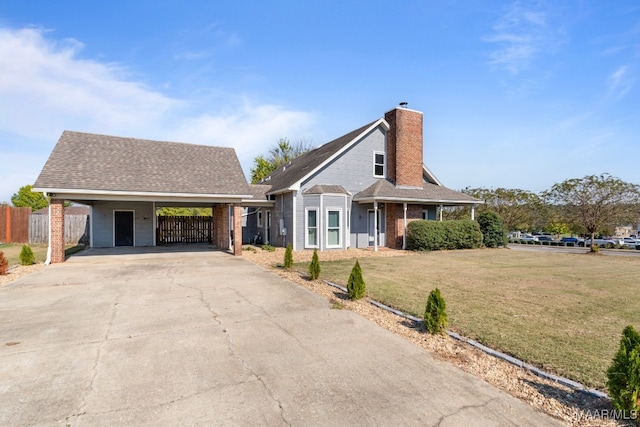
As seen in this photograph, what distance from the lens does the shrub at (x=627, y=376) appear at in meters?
3.06

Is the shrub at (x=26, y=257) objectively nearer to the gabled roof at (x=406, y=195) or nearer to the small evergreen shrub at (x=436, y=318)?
the small evergreen shrub at (x=436, y=318)

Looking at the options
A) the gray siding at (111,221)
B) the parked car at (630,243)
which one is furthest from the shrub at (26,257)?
the parked car at (630,243)

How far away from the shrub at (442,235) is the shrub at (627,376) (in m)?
15.0

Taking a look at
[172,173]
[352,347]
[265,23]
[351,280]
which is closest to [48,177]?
[172,173]

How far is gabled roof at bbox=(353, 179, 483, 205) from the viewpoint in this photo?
57.2 feet

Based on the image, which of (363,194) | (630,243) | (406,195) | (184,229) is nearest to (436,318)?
(363,194)

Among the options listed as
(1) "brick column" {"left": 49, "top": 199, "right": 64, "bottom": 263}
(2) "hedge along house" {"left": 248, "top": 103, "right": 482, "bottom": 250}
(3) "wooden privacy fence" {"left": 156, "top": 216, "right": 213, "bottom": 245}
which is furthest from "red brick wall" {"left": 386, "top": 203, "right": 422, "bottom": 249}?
(1) "brick column" {"left": 49, "top": 199, "right": 64, "bottom": 263}

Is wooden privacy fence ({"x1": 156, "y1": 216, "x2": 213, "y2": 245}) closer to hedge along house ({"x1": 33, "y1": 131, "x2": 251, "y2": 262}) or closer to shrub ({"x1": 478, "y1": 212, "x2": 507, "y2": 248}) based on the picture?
hedge along house ({"x1": 33, "y1": 131, "x2": 251, "y2": 262})

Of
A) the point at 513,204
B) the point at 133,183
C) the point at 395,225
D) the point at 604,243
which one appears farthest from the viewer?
the point at 513,204

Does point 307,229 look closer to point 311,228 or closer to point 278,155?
point 311,228

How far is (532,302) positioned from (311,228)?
11.5 meters

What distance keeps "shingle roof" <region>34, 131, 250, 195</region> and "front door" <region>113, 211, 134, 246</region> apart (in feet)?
14.0

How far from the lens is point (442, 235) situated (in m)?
18.7

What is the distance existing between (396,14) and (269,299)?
1010cm
